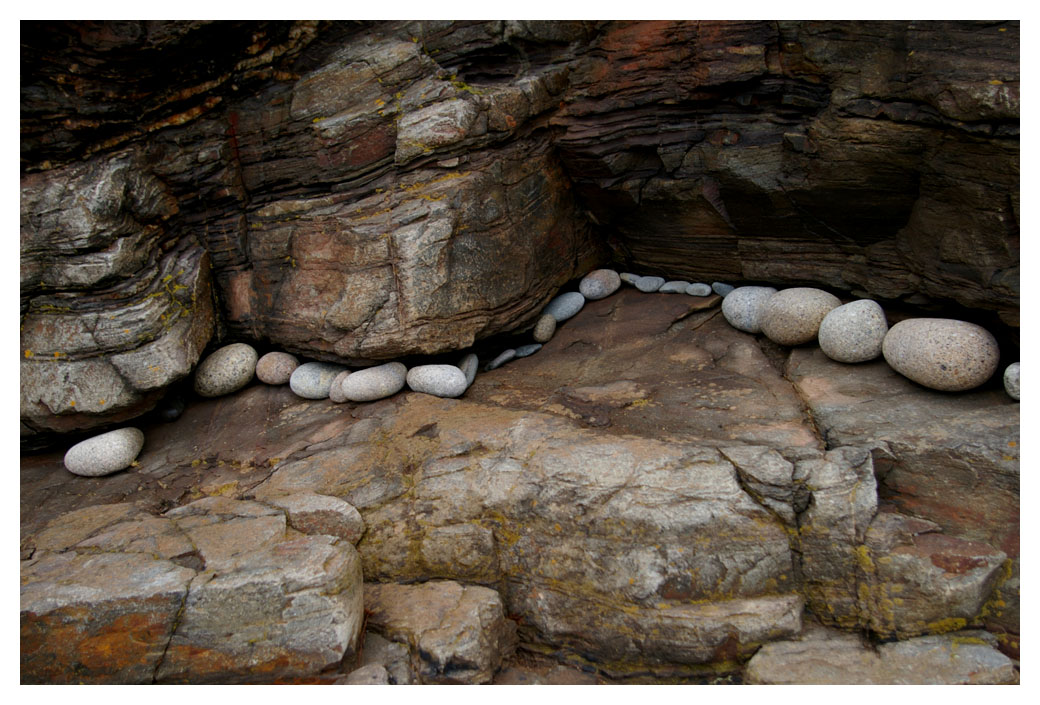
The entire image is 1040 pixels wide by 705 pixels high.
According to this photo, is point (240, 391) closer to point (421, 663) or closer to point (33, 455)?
point (33, 455)

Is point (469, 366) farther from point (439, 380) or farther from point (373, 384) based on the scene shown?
point (373, 384)

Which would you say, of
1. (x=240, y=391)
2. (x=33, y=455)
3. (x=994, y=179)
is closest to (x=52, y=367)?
(x=33, y=455)

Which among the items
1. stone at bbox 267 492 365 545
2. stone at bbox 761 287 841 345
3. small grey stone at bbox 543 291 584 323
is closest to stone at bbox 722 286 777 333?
stone at bbox 761 287 841 345

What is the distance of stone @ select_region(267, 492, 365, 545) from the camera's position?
15.9 feet

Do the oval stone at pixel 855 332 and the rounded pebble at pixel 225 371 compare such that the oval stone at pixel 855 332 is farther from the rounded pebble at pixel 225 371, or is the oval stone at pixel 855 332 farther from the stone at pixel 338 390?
the rounded pebble at pixel 225 371

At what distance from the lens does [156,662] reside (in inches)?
158

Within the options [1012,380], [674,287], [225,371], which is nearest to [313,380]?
[225,371]

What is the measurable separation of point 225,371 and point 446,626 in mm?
3342

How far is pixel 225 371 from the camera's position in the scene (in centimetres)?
641

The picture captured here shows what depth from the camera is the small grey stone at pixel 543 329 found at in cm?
675

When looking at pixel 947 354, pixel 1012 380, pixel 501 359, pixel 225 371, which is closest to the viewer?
pixel 1012 380

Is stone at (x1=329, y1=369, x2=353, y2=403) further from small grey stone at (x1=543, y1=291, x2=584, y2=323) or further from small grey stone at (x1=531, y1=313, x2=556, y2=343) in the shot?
small grey stone at (x1=543, y1=291, x2=584, y2=323)

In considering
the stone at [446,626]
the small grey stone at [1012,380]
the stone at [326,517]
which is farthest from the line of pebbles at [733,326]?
the stone at [446,626]

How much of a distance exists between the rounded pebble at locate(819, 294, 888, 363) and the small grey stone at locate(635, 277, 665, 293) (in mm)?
1855
